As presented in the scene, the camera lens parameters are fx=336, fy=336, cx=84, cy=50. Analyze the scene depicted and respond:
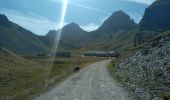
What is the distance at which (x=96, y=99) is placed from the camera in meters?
29.2

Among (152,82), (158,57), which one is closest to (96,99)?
(152,82)

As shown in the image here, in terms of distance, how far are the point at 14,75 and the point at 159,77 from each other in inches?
2522

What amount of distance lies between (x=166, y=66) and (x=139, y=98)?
16.2m

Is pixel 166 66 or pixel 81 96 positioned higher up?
pixel 166 66

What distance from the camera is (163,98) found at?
89.1 feet

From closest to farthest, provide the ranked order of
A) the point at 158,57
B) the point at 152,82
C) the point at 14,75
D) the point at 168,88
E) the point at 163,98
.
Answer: the point at 163,98 < the point at 168,88 < the point at 152,82 < the point at 158,57 < the point at 14,75

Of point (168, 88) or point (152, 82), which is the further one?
point (152, 82)

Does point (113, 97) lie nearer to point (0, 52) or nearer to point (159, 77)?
point (159, 77)

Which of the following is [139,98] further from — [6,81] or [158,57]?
[6,81]

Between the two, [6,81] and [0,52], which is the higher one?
[0,52]

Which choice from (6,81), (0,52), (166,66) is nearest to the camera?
(166,66)

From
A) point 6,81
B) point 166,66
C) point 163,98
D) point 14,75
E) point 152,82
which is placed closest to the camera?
point 163,98

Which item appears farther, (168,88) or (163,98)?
(168,88)

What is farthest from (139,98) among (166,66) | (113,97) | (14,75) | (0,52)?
(0,52)
